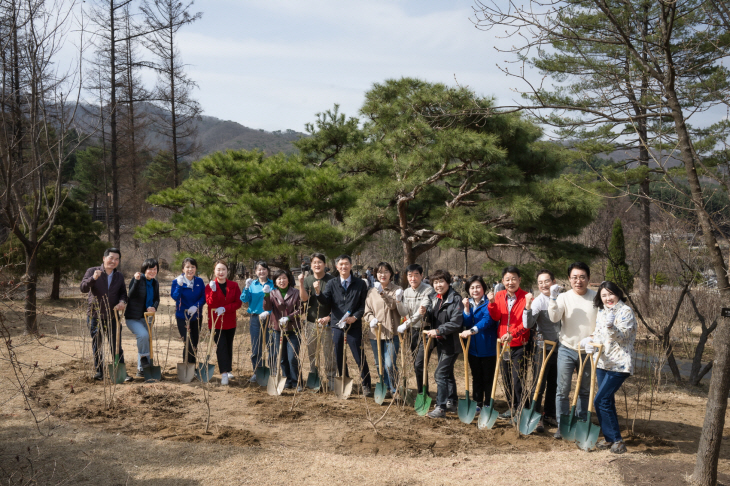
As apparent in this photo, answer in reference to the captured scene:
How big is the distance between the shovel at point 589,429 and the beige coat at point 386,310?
1.69 meters

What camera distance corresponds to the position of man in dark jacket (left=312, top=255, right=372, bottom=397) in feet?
16.6

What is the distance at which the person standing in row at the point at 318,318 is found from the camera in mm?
5176

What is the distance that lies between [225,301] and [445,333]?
235cm

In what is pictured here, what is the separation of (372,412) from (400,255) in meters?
15.7

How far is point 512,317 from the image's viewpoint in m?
4.46

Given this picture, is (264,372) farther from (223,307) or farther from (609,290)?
(609,290)

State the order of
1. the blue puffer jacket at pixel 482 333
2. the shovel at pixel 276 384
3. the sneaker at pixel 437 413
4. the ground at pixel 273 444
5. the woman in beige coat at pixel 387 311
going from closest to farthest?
the ground at pixel 273 444, the sneaker at pixel 437 413, the blue puffer jacket at pixel 482 333, the woman in beige coat at pixel 387 311, the shovel at pixel 276 384

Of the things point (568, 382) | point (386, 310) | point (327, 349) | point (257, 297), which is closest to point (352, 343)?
point (327, 349)

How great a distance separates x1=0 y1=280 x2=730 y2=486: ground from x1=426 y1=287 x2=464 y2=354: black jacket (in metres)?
0.64

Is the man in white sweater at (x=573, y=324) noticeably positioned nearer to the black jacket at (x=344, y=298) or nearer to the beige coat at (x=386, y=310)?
the beige coat at (x=386, y=310)

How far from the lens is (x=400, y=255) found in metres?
20.2

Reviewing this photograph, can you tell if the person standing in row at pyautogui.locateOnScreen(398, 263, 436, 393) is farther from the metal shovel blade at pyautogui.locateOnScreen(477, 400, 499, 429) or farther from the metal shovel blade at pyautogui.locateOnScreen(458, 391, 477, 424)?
the metal shovel blade at pyautogui.locateOnScreen(477, 400, 499, 429)

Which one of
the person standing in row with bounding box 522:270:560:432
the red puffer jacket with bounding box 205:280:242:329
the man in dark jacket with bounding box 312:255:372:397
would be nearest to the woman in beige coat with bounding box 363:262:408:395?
the man in dark jacket with bounding box 312:255:372:397

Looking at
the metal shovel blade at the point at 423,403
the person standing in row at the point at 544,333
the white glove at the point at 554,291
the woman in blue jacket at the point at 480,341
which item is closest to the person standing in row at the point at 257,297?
the metal shovel blade at the point at 423,403
